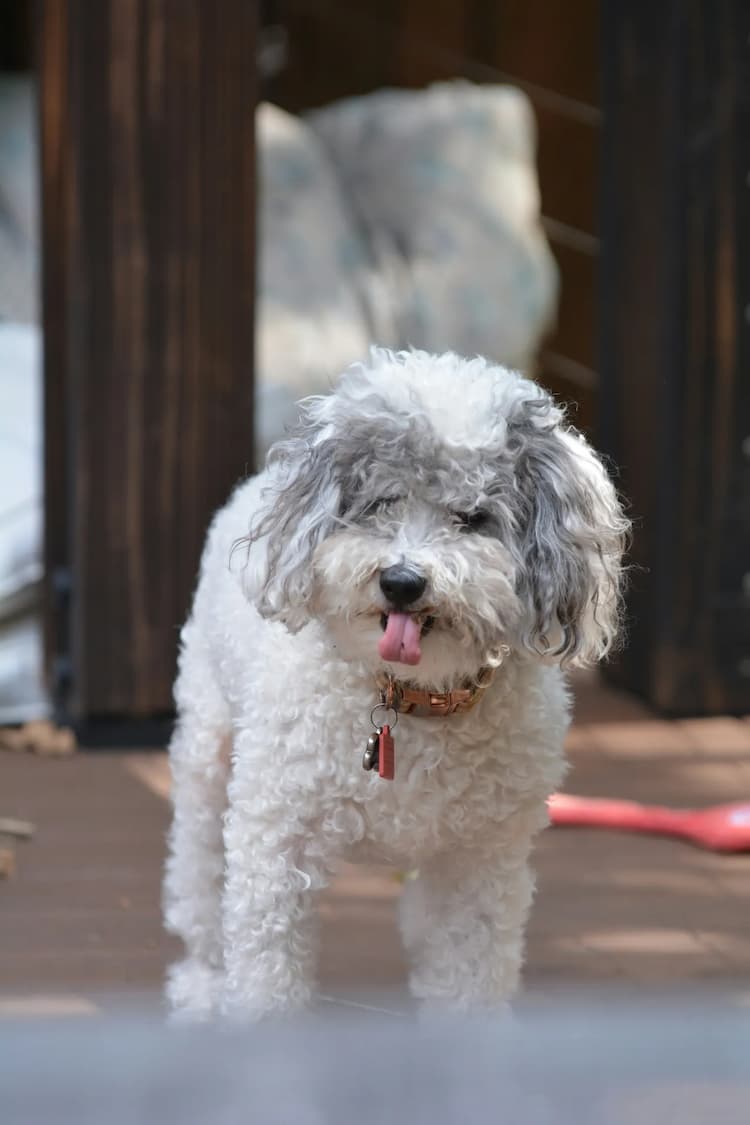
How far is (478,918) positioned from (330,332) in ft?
13.2

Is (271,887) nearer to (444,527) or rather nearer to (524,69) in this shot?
(444,527)

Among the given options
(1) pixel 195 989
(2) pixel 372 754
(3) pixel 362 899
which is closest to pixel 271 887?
(2) pixel 372 754

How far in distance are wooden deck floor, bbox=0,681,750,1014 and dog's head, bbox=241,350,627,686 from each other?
86 centimetres

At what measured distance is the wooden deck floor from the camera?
3396mm

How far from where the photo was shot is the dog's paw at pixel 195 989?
313 centimetres

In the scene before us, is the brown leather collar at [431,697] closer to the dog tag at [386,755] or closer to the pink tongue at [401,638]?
the dog tag at [386,755]

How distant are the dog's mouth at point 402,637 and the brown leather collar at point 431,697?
0.70ft

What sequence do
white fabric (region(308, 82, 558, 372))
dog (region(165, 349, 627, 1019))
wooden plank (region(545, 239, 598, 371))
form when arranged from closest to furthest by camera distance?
dog (region(165, 349, 627, 1019))
white fabric (region(308, 82, 558, 372))
wooden plank (region(545, 239, 598, 371))

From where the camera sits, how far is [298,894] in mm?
2666

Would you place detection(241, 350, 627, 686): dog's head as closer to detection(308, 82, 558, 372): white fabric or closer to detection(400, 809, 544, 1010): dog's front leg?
detection(400, 809, 544, 1010): dog's front leg

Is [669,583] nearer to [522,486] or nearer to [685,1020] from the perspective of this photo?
[522,486]

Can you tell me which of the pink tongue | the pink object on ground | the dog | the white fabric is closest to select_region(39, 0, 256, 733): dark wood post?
the pink object on ground

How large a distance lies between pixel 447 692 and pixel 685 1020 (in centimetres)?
180

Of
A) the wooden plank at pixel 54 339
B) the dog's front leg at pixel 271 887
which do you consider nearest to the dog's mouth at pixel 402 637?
the dog's front leg at pixel 271 887
